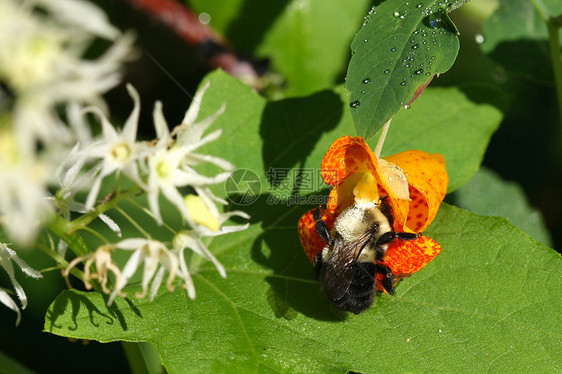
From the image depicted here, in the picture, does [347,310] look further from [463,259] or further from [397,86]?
[397,86]

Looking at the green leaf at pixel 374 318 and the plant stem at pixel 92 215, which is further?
the green leaf at pixel 374 318

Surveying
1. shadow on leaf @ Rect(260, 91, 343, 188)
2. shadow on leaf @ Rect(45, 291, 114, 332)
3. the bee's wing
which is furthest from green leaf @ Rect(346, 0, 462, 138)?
shadow on leaf @ Rect(45, 291, 114, 332)

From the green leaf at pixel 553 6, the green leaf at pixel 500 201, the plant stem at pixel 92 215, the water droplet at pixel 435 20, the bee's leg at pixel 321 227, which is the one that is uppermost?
the water droplet at pixel 435 20

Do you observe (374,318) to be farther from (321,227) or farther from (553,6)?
(553,6)

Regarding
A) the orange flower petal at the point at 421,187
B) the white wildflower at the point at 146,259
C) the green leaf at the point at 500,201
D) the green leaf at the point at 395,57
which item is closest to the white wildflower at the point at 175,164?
the white wildflower at the point at 146,259

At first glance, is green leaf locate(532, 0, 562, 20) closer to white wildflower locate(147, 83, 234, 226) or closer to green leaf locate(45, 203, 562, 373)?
green leaf locate(45, 203, 562, 373)

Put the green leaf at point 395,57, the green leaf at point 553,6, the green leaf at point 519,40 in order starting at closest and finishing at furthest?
the green leaf at point 395,57 → the green leaf at point 553,6 → the green leaf at point 519,40

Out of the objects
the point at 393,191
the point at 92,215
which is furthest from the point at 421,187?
the point at 92,215

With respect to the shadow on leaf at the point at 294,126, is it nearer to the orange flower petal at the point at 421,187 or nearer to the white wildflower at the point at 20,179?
the orange flower petal at the point at 421,187
